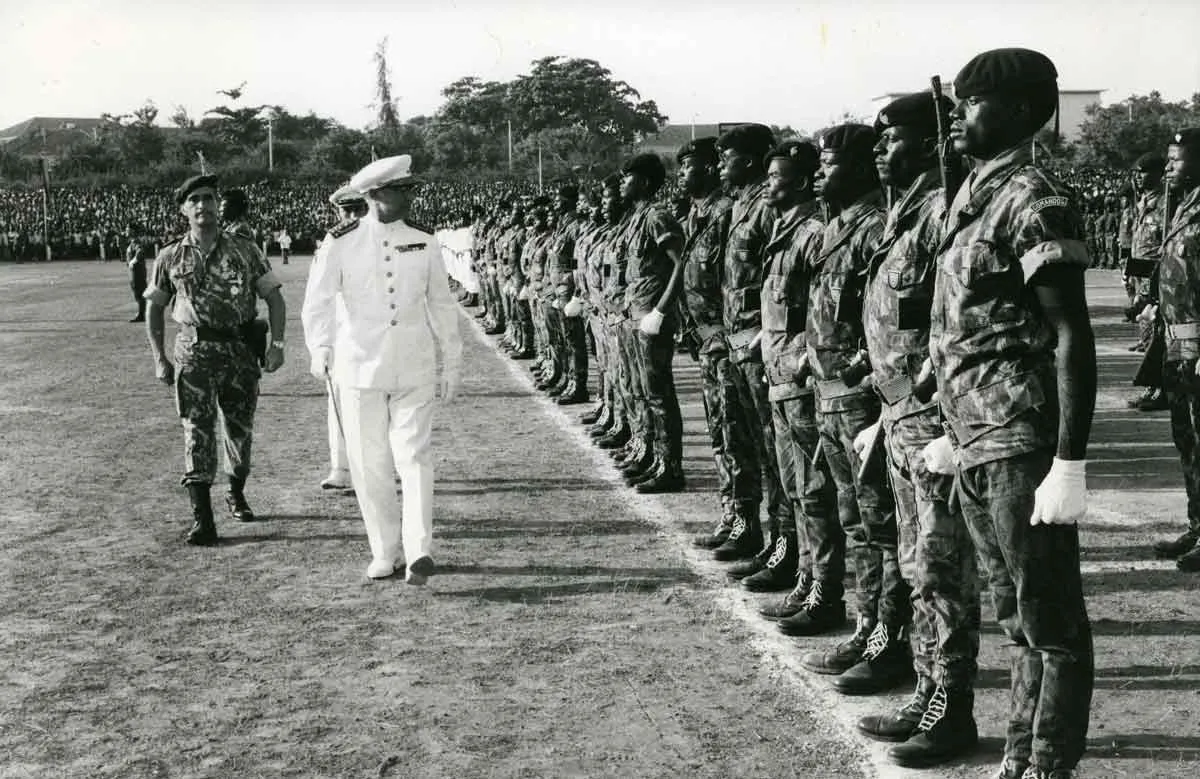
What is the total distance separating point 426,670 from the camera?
5.40m

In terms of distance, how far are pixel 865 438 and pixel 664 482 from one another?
4200 millimetres

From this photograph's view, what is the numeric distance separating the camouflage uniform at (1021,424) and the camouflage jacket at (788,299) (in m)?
1.83

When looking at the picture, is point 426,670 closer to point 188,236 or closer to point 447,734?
point 447,734

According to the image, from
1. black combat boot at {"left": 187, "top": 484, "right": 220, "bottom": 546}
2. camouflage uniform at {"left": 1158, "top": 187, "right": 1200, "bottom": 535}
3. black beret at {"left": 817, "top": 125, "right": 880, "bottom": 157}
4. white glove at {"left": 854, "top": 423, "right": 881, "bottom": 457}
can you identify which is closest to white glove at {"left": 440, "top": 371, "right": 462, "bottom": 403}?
black combat boot at {"left": 187, "top": 484, "right": 220, "bottom": 546}

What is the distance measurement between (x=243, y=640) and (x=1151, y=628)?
410 cm

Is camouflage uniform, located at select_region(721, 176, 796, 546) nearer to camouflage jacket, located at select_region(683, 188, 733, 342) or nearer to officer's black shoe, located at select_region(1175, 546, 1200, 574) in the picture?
camouflage jacket, located at select_region(683, 188, 733, 342)

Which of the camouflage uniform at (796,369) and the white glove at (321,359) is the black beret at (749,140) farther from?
the white glove at (321,359)

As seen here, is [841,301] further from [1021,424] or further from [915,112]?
[1021,424]

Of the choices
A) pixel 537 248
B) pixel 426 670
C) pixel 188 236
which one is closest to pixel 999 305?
pixel 426 670

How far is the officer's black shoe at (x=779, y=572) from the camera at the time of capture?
6480 mm

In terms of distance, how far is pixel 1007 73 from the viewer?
374 centimetres

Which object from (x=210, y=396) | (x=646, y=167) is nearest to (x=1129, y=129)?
(x=646, y=167)

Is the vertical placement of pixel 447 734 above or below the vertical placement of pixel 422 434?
below

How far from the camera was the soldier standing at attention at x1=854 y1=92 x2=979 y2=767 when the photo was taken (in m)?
4.33
